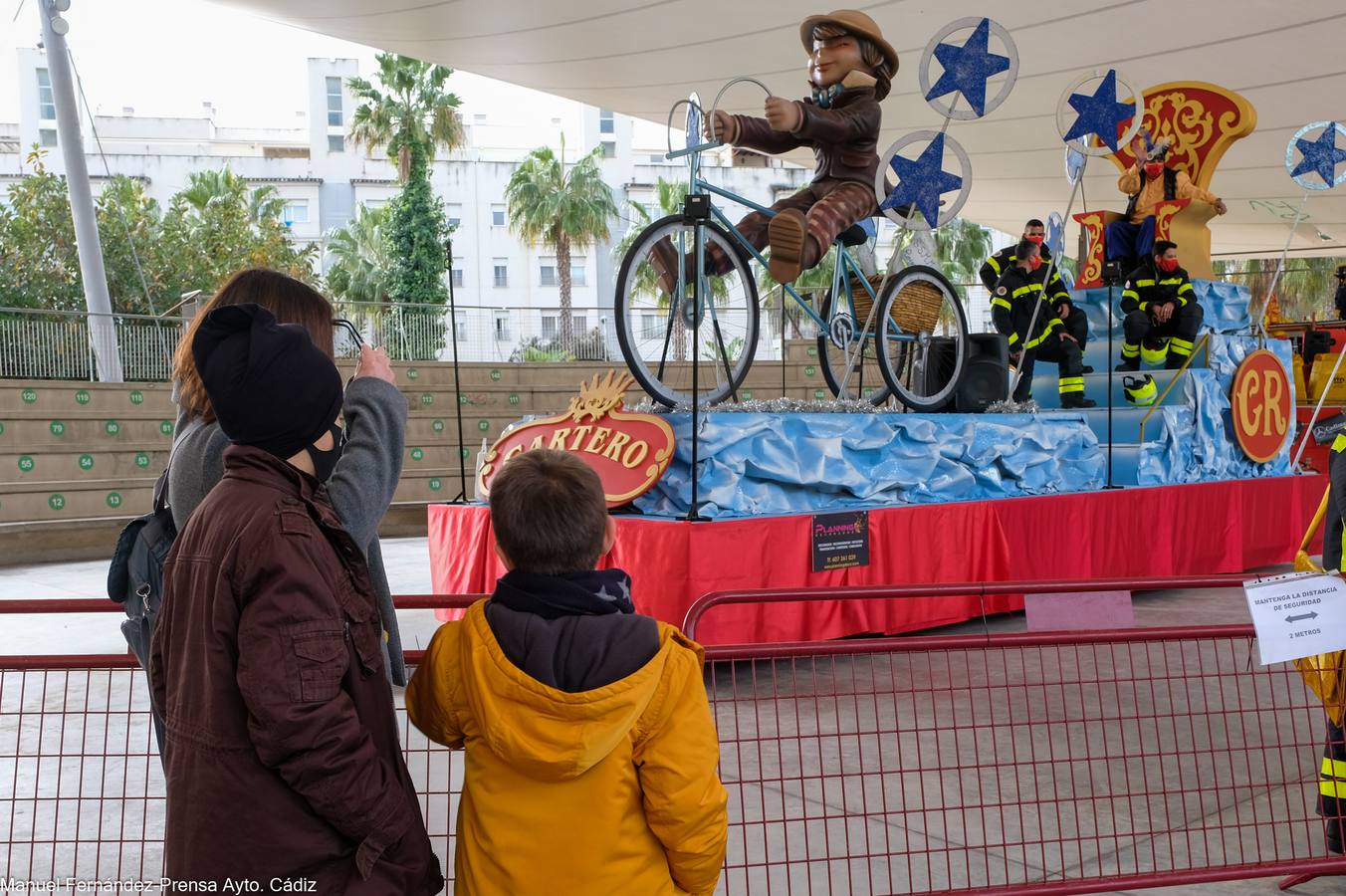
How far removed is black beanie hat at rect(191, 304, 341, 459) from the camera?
5.07ft

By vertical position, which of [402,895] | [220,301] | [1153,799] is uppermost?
[220,301]

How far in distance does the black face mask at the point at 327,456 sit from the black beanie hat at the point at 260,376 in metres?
0.10

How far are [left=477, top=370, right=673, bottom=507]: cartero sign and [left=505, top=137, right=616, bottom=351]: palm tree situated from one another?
2969cm

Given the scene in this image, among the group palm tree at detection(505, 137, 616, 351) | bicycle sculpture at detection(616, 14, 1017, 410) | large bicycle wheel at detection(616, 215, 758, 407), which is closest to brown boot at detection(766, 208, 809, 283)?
bicycle sculpture at detection(616, 14, 1017, 410)

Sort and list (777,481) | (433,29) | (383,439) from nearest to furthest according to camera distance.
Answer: (383,439)
(777,481)
(433,29)

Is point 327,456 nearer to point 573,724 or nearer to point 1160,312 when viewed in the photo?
point 573,724

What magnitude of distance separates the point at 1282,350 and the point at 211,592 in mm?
10256

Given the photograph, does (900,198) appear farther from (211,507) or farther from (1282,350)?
(1282,350)

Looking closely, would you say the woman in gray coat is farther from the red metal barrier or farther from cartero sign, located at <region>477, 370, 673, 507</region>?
cartero sign, located at <region>477, 370, 673, 507</region>

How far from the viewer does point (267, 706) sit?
4.71 ft

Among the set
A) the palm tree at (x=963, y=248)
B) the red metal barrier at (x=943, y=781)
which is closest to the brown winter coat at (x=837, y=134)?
the red metal barrier at (x=943, y=781)

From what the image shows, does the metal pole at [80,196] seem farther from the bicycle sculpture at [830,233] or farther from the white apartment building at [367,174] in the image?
the white apartment building at [367,174]

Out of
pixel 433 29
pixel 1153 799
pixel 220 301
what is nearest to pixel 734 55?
pixel 433 29

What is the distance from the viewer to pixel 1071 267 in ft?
112
